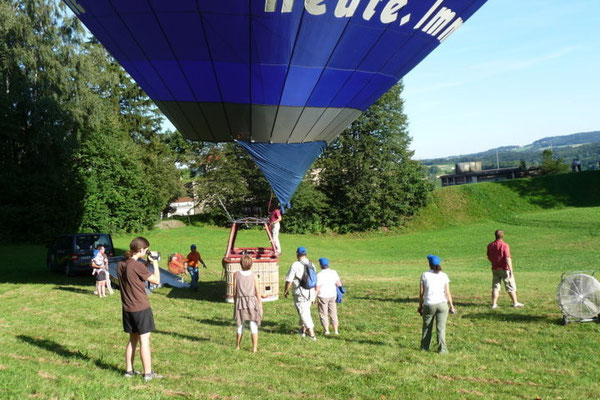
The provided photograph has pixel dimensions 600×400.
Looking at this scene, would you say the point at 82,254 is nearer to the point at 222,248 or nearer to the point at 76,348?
the point at 76,348

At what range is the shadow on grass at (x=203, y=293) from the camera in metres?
15.0

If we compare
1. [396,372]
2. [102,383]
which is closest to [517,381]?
[396,372]

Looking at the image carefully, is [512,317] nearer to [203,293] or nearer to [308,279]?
[308,279]

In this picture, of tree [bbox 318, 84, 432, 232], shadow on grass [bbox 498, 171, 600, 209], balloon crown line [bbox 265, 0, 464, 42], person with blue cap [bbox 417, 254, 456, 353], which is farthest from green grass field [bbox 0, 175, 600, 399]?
shadow on grass [bbox 498, 171, 600, 209]

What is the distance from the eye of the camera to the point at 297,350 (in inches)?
355

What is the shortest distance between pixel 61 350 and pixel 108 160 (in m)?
30.9

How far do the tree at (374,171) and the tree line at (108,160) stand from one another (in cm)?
9

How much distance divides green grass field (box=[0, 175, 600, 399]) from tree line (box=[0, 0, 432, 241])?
12449 mm

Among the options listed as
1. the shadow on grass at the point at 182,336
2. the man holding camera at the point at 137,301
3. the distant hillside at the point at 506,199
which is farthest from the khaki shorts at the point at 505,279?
the distant hillside at the point at 506,199

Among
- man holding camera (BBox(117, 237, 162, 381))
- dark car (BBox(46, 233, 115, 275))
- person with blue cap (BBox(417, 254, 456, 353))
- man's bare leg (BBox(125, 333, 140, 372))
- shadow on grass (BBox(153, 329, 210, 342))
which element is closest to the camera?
man holding camera (BBox(117, 237, 162, 381))

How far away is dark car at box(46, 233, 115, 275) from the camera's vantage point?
18.8 meters

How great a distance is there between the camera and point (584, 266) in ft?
77.4

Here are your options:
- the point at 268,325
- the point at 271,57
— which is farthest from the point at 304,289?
the point at 271,57

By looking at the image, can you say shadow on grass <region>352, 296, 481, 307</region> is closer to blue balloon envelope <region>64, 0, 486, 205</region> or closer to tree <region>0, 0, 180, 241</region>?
blue balloon envelope <region>64, 0, 486, 205</region>
